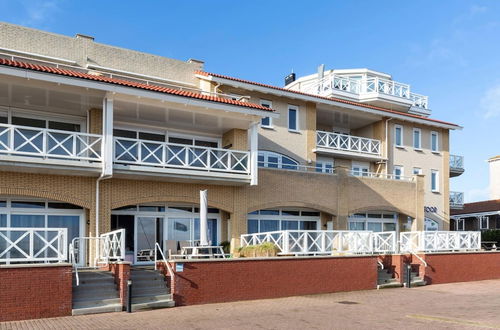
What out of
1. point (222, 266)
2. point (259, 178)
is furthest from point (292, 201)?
point (222, 266)

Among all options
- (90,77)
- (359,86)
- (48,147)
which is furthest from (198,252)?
(359,86)

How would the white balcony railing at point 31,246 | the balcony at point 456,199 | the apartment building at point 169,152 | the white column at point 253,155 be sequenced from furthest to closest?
the balcony at point 456,199 → the white column at point 253,155 → the apartment building at point 169,152 → the white balcony railing at point 31,246

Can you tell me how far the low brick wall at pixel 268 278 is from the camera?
15.0 meters

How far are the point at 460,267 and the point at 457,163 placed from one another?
1250 centimetres

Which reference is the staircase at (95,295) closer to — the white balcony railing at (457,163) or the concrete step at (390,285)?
the concrete step at (390,285)

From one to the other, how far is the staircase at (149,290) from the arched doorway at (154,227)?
2.75 metres

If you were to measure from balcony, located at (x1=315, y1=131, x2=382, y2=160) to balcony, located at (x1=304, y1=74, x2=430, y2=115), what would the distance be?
10.5 ft

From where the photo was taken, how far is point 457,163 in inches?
1312

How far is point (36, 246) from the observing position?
16312 mm

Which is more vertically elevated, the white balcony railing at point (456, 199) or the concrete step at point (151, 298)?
the white balcony railing at point (456, 199)

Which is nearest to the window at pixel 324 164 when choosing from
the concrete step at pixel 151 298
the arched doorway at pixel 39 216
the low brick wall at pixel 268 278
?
the low brick wall at pixel 268 278

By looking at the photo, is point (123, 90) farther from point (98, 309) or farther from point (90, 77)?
point (98, 309)

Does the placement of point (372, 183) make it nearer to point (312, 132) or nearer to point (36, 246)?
point (312, 132)

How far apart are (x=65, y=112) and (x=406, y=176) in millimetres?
18059
